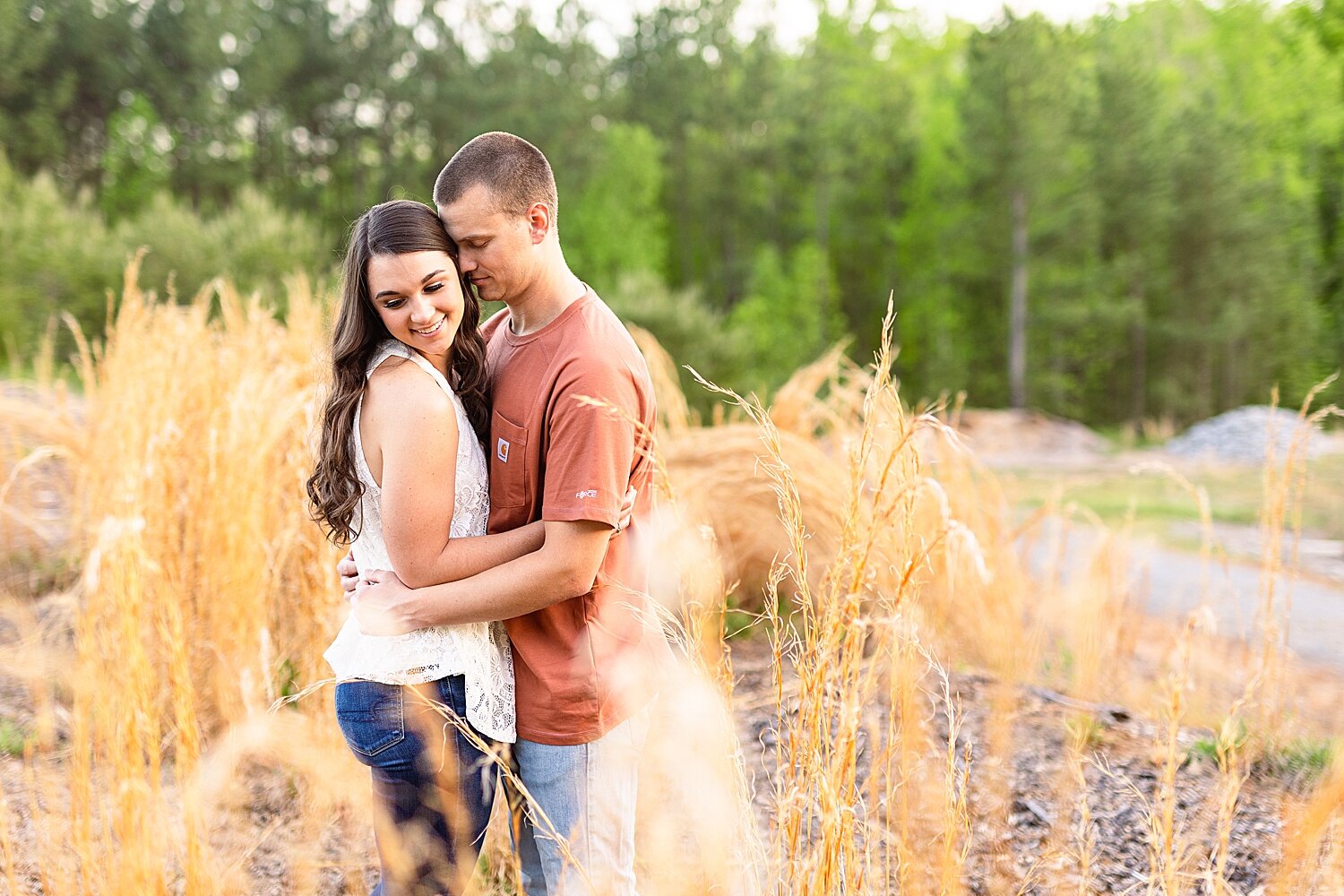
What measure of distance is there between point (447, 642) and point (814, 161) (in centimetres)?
2685

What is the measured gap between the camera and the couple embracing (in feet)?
4.55

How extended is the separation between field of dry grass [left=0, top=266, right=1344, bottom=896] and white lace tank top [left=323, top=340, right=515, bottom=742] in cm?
18

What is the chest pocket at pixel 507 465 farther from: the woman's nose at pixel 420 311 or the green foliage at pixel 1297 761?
the green foliage at pixel 1297 761

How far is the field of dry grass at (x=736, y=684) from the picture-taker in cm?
115

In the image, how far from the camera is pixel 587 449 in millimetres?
1362

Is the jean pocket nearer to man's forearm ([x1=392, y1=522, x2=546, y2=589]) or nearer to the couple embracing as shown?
the couple embracing

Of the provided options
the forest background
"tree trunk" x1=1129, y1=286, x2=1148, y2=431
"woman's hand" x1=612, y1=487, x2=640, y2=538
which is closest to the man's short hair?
"woman's hand" x1=612, y1=487, x2=640, y2=538

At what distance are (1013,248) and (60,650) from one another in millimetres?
24588

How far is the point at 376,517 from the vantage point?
1490 millimetres

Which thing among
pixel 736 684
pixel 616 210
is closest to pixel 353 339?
pixel 736 684

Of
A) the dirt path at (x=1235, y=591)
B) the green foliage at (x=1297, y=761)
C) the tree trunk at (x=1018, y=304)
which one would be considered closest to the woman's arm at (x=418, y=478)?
the green foliage at (x=1297, y=761)

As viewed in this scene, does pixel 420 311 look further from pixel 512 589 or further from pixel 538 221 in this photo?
pixel 512 589

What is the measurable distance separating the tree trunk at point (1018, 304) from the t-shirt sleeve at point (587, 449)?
80.6 ft

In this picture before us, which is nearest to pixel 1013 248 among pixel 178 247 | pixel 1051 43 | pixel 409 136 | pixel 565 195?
pixel 1051 43
